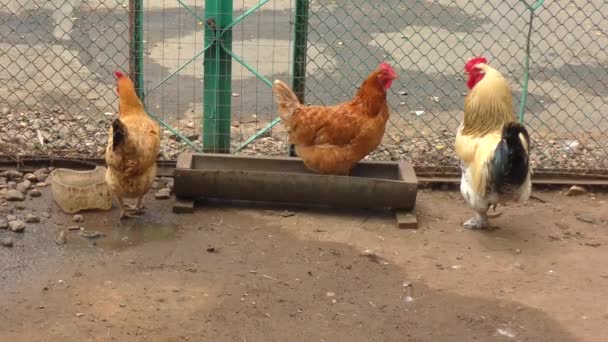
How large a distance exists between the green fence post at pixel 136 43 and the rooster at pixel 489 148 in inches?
92.0

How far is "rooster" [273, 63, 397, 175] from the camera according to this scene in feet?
18.8

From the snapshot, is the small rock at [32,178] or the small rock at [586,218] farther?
the small rock at [32,178]

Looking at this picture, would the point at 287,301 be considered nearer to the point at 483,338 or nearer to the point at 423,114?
the point at 483,338

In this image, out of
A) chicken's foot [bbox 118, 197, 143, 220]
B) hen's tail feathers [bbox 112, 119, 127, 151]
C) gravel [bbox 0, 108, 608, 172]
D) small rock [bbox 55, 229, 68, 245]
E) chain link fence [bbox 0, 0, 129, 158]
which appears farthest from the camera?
chain link fence [bbox 0, 0, 129, 158]

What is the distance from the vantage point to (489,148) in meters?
5.34

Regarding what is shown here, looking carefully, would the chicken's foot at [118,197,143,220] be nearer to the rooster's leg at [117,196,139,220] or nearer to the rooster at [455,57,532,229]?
the rooster's leg at [117,196,139,220]

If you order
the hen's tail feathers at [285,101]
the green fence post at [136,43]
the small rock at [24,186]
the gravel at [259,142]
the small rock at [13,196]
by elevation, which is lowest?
the small rock at [13,196]

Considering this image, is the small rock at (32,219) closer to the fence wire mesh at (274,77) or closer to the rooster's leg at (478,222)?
the fence wire mesh at (274,77)

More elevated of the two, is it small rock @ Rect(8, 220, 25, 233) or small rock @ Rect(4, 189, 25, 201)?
small rock @ Rect(4, 189, 25, 201)

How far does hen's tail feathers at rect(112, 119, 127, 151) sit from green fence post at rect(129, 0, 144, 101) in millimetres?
1202

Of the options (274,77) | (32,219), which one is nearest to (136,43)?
(32,219)

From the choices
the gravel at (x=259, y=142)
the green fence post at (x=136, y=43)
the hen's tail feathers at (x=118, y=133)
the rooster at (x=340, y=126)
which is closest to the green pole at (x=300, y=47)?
the rooster at (x=340, y=126)

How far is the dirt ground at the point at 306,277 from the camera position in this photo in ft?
14.4

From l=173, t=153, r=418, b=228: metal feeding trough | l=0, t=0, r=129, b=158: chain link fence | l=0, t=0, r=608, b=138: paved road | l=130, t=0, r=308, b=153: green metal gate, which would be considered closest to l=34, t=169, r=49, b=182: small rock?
l=0, t=0, r=129, b=158: chain link fence
